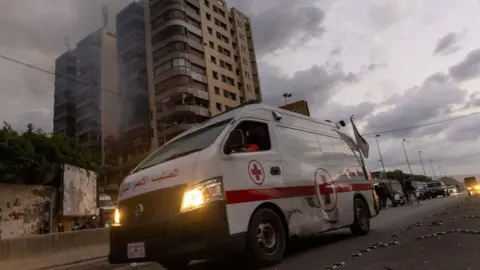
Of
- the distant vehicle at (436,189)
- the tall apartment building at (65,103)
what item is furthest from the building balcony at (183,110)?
the tall apartment building at (65,103)

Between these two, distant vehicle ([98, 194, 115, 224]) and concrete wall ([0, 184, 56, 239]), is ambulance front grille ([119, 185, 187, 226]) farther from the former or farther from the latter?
distant vehicle ([98, 194, 115, 224])

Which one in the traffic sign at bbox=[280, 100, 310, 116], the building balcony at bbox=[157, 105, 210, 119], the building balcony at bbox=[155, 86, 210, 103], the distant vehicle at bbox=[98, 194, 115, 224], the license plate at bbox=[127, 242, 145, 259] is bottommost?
the license plate at bbox=[127, 242, 145, 259]

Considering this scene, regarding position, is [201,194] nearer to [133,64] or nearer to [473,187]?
[473,187]

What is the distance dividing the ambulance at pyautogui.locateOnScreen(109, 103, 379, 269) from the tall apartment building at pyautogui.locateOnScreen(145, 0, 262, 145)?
34.8 metres

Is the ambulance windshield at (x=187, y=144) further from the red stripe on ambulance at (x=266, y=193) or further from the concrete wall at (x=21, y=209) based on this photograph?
the concrete wall at (x=21, y=209)

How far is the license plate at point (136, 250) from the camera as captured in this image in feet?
12.2

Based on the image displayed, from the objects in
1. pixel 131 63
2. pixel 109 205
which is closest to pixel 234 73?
pixel 131 63

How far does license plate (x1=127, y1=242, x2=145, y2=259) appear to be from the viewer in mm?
3713

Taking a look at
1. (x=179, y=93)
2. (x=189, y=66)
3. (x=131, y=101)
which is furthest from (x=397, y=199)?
(x=131, y=101)

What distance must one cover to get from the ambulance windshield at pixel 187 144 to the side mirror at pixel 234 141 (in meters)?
0.17

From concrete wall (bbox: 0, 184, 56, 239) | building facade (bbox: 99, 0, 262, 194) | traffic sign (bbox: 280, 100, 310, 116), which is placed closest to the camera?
concrete wall (bbox: 0, 184, 56, 239)

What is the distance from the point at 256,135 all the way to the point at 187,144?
914 millimetres

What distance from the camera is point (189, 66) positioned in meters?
42.5

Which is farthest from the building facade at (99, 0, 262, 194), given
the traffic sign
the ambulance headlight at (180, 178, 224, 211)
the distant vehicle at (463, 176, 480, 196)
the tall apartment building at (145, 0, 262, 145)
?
the ambulance headlight at (180, 178, 224, 211)
